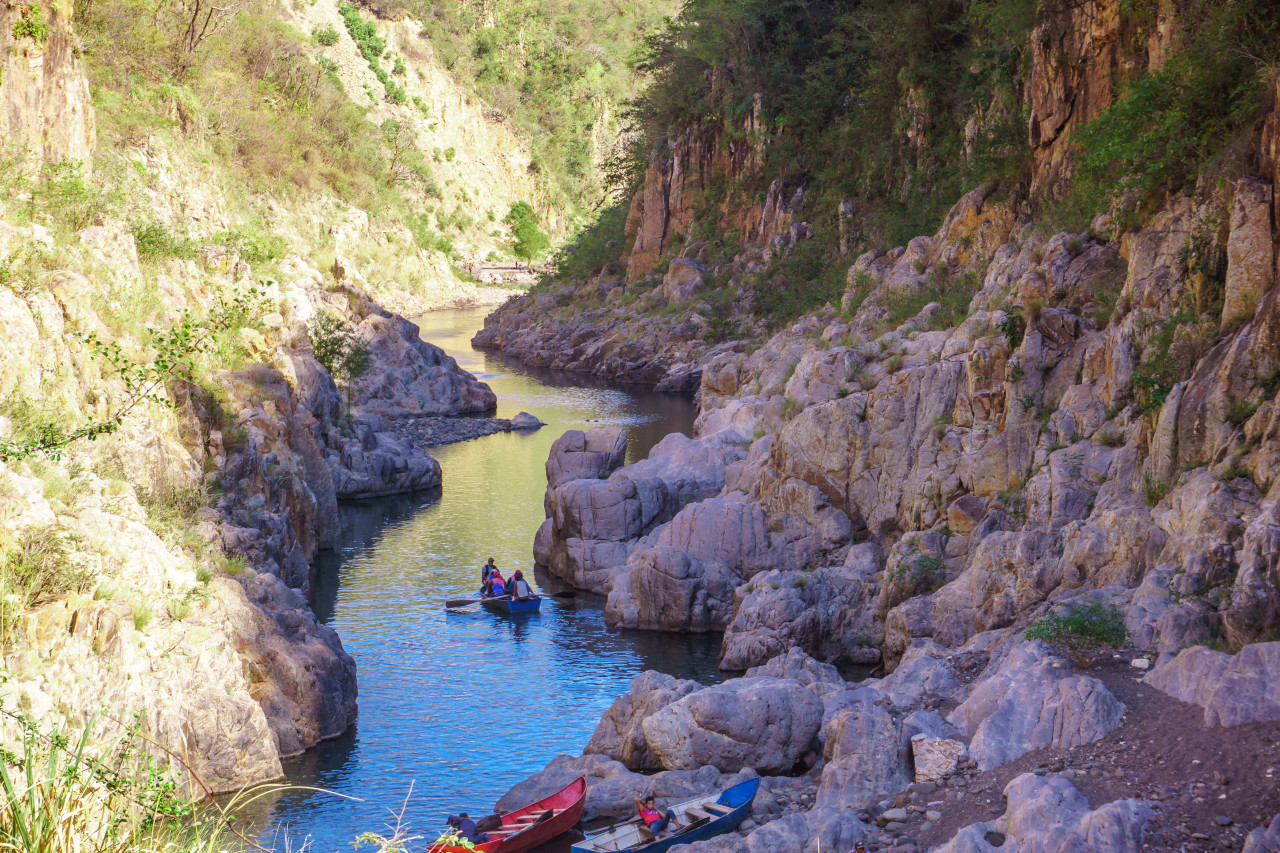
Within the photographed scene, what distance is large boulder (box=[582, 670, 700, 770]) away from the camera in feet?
58.4

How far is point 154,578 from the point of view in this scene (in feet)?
60.0

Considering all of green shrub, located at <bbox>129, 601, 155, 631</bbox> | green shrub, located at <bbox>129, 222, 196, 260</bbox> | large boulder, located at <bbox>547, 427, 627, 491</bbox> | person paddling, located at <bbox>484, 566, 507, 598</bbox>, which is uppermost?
green shrub, located at <bbox>129, 222, 196, 260</bbox>

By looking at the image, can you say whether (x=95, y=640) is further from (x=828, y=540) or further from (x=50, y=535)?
(x=828, y=540)

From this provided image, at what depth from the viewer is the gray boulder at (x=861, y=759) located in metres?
14.7

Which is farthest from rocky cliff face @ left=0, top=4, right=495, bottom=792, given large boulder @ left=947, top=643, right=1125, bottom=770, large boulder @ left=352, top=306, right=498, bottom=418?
large boulder @ left=352, top=306, right=498, bottom=418

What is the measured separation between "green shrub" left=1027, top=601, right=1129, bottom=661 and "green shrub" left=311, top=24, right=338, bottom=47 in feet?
304

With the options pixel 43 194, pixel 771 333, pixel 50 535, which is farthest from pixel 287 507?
pixel 771 333

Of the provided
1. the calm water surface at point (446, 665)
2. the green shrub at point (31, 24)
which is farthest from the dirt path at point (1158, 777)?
the green shrub at point (31, 24)

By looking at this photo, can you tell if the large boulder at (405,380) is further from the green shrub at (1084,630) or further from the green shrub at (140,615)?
the green shrub at (1084,630)

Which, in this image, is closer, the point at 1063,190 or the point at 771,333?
the point at 1063,190

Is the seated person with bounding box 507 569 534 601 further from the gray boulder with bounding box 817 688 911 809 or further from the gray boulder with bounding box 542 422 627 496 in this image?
the gray boulder with bounding box 817 688 911 809

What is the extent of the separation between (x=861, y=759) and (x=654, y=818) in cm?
293

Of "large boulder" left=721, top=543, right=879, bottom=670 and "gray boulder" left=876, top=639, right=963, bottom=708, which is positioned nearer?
"gray boulder" left=876, top=639, right=963, bottom=708

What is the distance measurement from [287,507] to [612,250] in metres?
53.4
